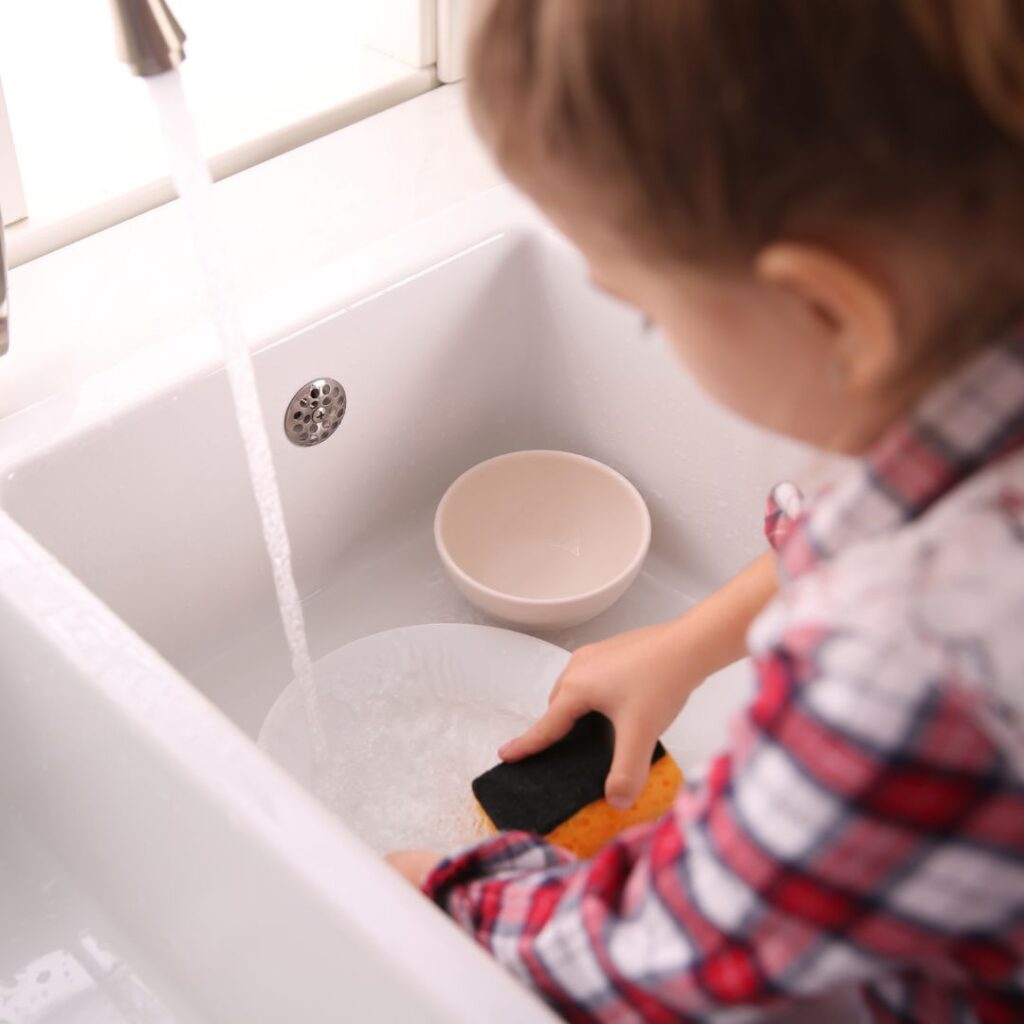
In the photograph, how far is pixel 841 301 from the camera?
0.38m

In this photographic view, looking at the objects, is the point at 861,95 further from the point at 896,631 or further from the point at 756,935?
the point at 756,935

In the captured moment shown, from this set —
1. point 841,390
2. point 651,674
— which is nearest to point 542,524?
point 651,674

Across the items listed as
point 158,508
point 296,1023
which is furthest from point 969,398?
point 158,508

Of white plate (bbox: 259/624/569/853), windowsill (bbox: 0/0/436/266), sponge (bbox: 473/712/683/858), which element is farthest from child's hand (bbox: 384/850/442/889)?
windowsill (bbox: 0/0/436/266)

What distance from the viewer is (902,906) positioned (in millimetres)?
423

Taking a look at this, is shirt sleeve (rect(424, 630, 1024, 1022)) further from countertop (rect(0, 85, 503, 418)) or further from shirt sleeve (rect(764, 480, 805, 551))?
countertop (rect(0, 85, 503, 418))

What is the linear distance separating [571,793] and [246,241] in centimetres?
56

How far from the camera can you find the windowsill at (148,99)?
106 cm

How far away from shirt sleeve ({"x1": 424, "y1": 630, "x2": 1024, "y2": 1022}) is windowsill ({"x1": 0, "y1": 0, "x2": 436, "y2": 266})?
81cm

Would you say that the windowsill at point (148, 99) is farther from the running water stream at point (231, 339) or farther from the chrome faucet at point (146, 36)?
the chrome faucet at point (146, 36)

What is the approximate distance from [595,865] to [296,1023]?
0.68ft

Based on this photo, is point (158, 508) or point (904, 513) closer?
point (904, 513)

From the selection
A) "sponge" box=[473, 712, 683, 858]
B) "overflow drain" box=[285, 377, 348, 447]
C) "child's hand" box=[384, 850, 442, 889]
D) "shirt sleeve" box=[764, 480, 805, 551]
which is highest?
"shirt sleeve" box=[764, 480, 805, 551]

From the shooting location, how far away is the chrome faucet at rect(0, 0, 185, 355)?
0.64 m
